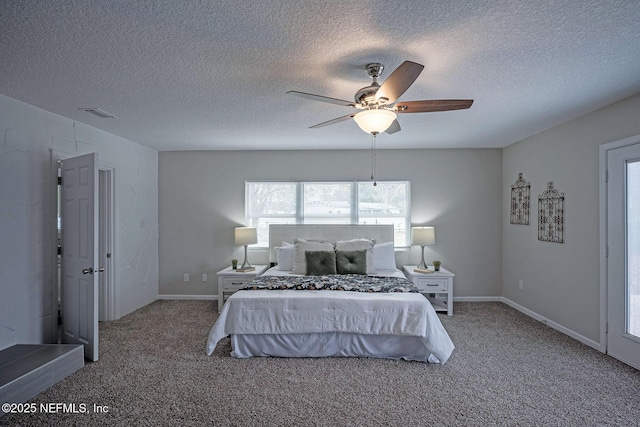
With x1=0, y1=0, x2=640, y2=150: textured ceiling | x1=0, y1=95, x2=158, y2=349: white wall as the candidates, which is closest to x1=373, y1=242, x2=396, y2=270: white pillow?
x1=0, y1=0, x2=640, y2=150: textured ceiling

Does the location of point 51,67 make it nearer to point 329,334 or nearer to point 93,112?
point 93,112

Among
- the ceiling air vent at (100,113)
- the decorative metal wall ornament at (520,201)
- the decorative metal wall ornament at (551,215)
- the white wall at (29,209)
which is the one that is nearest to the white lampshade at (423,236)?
the decorative metal wall ornament at (520,201)

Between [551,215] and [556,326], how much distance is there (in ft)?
4.31

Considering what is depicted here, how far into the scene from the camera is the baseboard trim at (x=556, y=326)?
10.9 feet

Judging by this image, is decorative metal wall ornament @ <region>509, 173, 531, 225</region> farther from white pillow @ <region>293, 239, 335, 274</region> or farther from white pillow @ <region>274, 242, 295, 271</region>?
white pillow @ <region>274, 242, 295, 271</region>

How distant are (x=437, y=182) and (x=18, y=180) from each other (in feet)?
16.7

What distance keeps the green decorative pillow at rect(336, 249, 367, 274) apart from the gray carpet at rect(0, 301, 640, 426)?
4.27 ft

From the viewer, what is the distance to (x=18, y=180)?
299cm

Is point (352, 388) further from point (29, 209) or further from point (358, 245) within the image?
point (29, 209)

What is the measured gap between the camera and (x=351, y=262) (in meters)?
4.25

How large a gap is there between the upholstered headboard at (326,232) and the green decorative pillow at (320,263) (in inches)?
33.2

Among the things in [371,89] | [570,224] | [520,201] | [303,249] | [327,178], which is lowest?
[303,249]

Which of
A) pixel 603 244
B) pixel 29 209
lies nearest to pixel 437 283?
pixel 603 244

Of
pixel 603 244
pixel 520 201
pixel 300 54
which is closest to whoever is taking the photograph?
pixel 300 54
